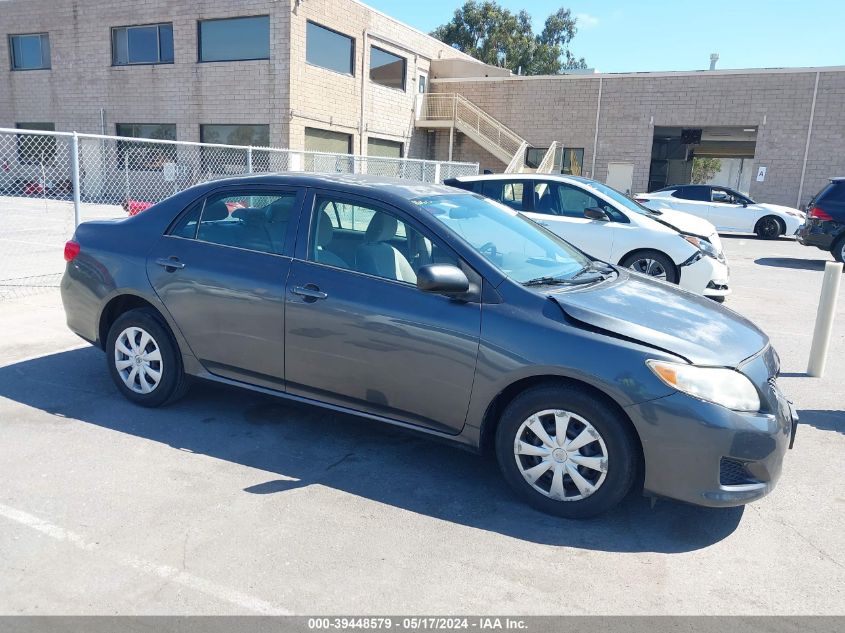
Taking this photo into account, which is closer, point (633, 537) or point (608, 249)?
point (633, 537)

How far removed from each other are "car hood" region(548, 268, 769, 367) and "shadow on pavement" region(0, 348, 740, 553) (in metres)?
0.91

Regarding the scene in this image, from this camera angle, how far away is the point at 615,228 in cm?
915

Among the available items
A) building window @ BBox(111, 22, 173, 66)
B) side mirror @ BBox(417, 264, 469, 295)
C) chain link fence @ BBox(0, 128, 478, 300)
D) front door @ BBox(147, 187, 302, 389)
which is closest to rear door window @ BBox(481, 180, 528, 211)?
chain link fence @ BBox(0, 128, 478, 300)

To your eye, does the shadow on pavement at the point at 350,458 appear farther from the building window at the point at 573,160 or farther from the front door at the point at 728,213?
the building window at the point at 573,160

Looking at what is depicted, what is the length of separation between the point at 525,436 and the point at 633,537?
2.36 ft

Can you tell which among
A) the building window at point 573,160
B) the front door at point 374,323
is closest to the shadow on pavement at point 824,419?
the front door at point 374,323

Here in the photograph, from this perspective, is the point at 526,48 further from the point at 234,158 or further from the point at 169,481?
the point at 169,481

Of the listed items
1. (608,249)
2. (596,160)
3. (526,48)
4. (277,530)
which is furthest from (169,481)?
(526,48)

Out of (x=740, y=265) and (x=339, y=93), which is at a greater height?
(x=339, y=93)

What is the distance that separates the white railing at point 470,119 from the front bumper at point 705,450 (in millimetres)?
24805

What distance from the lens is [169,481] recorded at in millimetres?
3793

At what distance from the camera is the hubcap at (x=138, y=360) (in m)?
4.75

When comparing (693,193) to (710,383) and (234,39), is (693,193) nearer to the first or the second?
(234,39)

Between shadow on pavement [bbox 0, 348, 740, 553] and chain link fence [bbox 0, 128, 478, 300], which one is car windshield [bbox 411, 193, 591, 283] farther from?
chain link fence [bbox 0, 128, 478, 300]
